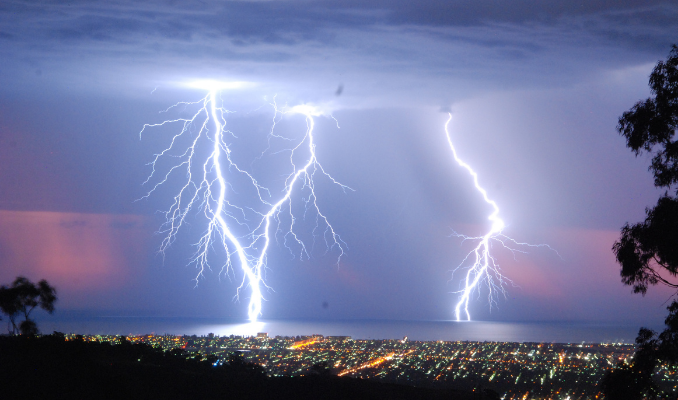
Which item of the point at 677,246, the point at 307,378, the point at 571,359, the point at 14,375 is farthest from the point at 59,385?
the point at 571,359

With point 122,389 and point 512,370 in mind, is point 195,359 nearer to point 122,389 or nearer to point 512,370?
point 122,389

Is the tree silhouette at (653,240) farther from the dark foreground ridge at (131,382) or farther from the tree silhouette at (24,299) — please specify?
the tree silhouette at (24,299)

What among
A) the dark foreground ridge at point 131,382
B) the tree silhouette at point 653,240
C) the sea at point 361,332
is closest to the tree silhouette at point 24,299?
the dark foreground ridge at point 131,382

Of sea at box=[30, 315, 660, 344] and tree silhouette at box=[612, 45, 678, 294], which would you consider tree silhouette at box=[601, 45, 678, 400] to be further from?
sea at box=[30, 315, 660, 344]

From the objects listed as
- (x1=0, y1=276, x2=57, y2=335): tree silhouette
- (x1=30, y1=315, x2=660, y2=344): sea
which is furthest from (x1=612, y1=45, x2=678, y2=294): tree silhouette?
(x1=30, y1=315, x2=660, y2=344): sea

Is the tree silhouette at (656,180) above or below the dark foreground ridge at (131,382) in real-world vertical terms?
above

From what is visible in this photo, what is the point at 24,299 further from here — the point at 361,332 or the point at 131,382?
the point at 361,332

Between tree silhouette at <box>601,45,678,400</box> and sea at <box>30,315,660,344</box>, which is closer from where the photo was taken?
tree silhouette at <box>601,45,678,400</box>

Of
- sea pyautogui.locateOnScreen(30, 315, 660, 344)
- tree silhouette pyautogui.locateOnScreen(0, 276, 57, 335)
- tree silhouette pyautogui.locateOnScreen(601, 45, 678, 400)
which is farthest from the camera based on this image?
sea pyautogui.locateOnScreen(30, 315, 660, 344)
